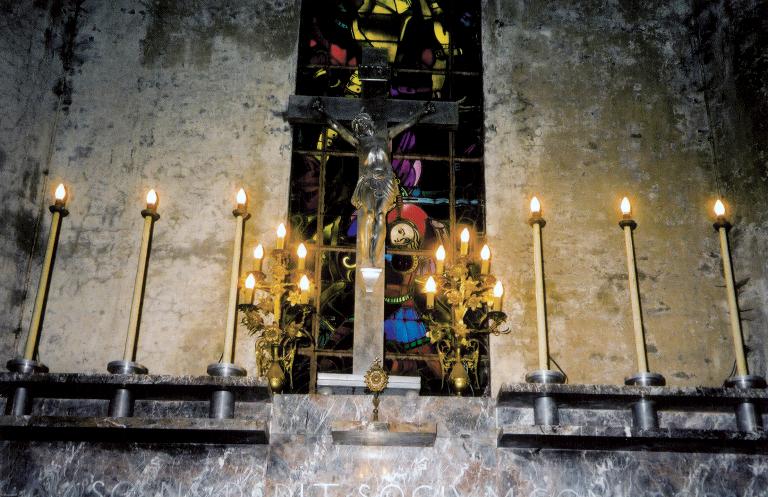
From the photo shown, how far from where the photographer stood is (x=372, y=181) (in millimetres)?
4809

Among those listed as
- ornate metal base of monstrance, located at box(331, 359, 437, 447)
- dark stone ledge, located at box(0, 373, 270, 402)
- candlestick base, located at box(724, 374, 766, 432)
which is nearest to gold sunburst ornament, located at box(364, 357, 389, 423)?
ornate metal base of monstrance, located at box(331, 359, 437, 447)

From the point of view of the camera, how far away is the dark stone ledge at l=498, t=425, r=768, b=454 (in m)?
3.89

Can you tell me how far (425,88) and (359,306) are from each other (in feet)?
7.16

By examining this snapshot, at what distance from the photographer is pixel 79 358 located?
4.95m

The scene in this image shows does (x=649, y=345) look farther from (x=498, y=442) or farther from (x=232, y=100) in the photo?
(x=232, y=100)

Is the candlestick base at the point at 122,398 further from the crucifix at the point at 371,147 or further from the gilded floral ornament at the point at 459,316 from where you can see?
the gilded floral ornament at the point at 459,316

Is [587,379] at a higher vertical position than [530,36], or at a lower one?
lower

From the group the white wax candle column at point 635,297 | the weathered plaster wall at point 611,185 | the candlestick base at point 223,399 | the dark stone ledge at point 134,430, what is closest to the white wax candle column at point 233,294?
the candlestick base at point 223,399

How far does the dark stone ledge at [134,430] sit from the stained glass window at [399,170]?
4.13 feet

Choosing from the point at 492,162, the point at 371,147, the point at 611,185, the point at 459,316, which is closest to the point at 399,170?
the point at 492,162

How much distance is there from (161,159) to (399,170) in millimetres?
1605

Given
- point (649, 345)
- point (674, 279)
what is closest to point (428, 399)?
point (649, 345)

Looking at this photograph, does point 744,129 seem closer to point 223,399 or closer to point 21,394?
point 223,399

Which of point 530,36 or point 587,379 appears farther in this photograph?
point 530,36
